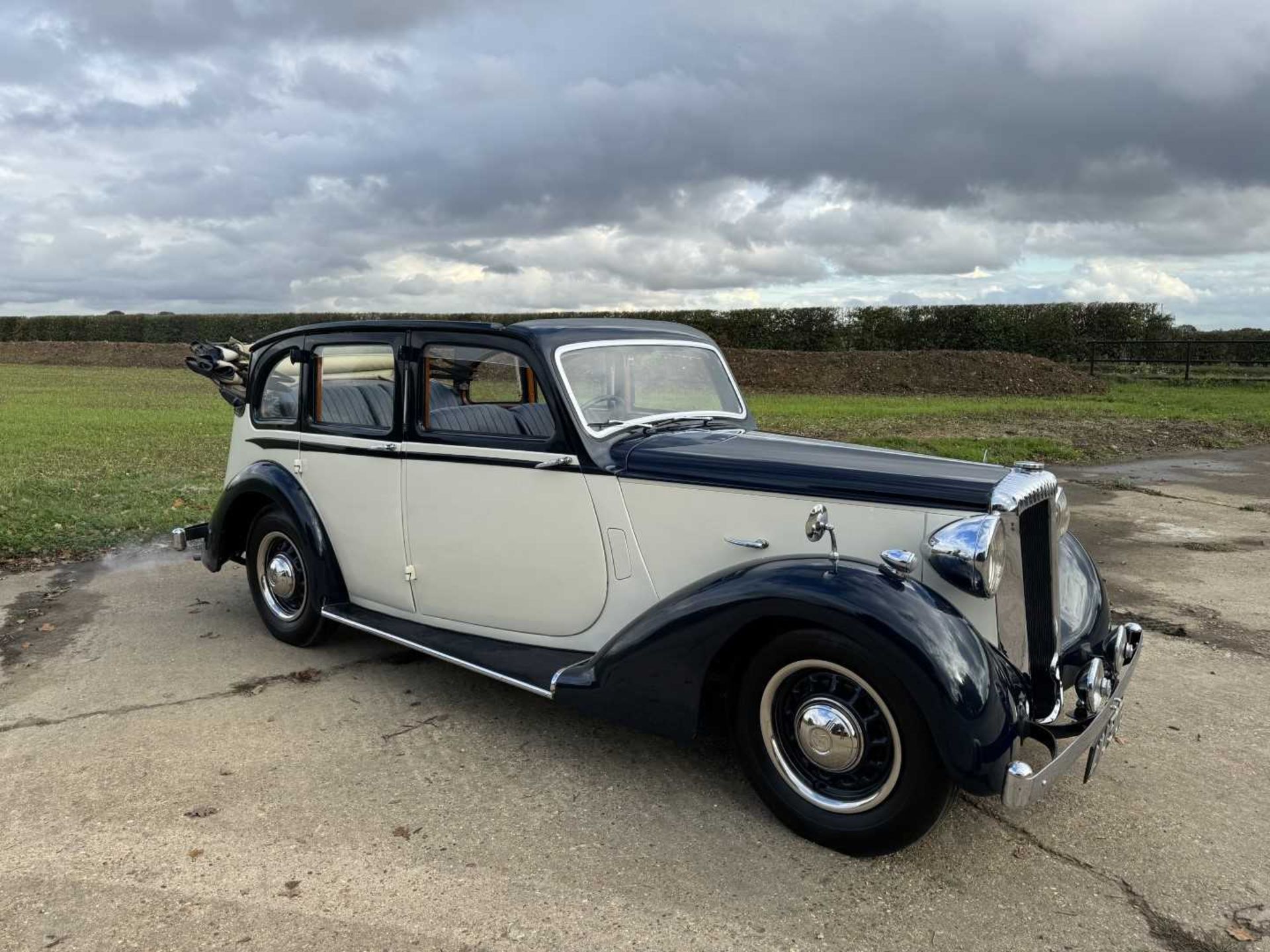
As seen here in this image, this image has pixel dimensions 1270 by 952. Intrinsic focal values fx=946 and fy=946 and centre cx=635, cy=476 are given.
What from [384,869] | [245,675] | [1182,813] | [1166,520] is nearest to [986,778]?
[1182,813]

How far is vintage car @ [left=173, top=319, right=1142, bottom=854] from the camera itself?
9.61 ft

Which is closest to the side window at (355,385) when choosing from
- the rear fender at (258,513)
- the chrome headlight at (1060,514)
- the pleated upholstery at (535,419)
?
the rear fender at (258,513)

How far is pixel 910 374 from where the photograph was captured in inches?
990

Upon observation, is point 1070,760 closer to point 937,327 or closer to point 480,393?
point 480,393

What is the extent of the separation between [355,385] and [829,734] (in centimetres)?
293

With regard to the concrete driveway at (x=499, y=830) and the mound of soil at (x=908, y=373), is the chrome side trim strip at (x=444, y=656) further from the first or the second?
the mound of soil at (x=908, y=373)

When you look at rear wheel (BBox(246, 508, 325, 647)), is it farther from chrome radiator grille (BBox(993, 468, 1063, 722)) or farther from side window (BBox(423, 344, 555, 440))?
chrome radiator grille (BBox(993, 468, 1063, 722))

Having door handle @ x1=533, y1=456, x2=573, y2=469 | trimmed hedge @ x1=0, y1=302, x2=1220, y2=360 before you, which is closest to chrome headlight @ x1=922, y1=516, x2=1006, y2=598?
door handle @ x1=533, y1=456, x2=573, y2=469

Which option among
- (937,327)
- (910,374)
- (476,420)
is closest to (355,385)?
(476,420)

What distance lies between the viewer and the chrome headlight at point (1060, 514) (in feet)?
11.4

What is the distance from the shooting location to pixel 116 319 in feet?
136

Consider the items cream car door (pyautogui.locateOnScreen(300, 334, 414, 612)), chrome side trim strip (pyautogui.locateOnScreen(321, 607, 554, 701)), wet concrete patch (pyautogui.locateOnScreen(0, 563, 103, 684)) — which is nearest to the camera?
chrome side trim strip (pyautogui.locateOnScreen(321, 607, 554, 701))

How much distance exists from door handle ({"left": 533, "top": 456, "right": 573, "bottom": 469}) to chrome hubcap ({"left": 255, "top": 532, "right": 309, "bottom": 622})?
5.77 feet

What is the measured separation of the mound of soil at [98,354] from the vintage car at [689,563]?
31.2 meters
